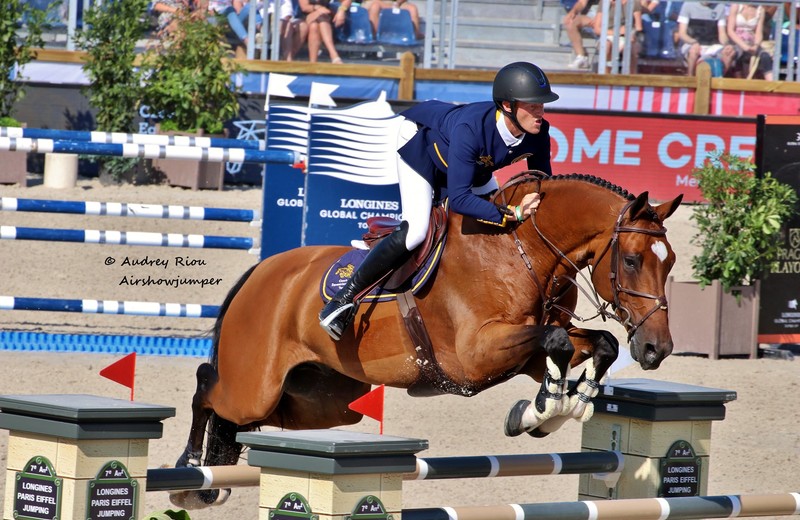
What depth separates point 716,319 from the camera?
25.6 feet

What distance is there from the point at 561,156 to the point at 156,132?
3988mm

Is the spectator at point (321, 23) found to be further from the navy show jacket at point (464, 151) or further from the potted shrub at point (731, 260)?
the navy show jacket at point (464, 151)

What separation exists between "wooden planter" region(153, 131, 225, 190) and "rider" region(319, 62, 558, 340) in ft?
23.7

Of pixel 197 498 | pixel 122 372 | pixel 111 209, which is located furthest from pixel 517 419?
pixel 111 209

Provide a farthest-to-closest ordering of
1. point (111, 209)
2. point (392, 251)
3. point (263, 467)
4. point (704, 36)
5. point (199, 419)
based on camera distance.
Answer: point (704, 36), point (111, 209), point (199, 419), point (392, 251), point (263, 467)

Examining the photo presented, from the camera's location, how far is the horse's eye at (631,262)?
11.6 feet

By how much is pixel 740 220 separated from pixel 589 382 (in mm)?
4556

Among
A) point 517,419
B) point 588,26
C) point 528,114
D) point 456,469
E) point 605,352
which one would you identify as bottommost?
point 456,469

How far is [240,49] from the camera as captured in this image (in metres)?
12.0

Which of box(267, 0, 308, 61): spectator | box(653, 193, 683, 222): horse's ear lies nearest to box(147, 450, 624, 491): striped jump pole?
box(653, 193, 683, 222): horse's ear

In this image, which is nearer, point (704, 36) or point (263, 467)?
point (263, 467)

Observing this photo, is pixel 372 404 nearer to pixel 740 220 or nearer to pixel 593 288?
pixel 593 288

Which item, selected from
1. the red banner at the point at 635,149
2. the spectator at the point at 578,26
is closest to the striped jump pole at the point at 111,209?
the red banner at the point at 635,149

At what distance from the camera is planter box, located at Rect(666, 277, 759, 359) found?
7832 mm
